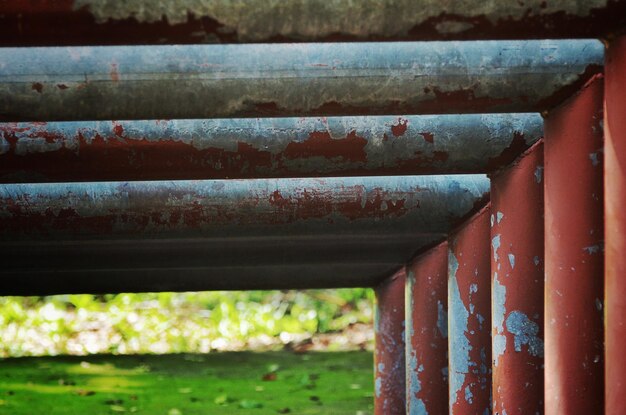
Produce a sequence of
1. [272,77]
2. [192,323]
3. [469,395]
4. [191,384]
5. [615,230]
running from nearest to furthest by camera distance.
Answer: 1. [615,230]
2. [272,77]
3. [469,395]
4. [191,384]
5. [192,323]

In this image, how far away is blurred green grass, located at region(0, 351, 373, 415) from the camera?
20.2ft

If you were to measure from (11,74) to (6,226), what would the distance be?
1.30m

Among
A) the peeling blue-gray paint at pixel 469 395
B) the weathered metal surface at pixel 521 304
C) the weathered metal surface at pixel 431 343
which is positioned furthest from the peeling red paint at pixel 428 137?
the weathered metal surface at pixel 431 343

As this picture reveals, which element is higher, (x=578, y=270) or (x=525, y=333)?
(x=578, y=270)

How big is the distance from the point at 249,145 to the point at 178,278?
192 cm

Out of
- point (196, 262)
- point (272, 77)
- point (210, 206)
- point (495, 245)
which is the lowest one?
point (196, 262)

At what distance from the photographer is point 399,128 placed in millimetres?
3082

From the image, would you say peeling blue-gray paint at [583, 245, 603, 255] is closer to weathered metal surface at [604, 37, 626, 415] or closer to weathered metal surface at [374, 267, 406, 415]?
weathered metal surface at [604, 37, 626, 415]

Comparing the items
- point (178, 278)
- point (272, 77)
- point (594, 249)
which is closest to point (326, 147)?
point (272, 77)

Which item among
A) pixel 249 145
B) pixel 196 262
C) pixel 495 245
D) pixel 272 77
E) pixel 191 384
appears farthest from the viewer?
pixel 191 384

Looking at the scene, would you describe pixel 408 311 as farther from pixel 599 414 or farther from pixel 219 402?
pixel 219 402

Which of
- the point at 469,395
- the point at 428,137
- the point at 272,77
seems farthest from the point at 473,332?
the point at 272,77

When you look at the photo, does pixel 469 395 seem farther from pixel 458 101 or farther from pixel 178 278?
pixel 178 278

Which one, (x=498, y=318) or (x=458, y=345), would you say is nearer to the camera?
(x=498, y=318)
